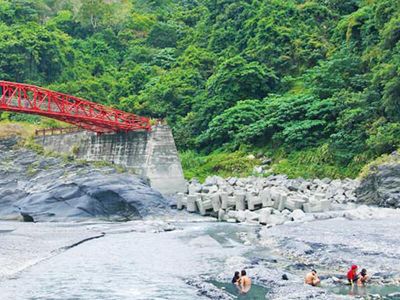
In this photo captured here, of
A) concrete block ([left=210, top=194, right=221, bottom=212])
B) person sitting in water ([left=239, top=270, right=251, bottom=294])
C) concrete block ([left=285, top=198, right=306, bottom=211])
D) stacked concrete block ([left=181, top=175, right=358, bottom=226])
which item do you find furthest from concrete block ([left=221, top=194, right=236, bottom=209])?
person sitting in water ([left=239, top=270, right=251, bottom=294])

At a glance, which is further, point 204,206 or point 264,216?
point 204,206

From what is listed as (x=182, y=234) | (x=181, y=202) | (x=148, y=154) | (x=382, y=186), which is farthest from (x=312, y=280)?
(x=148, y=154)

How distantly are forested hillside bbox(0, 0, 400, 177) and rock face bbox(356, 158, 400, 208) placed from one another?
4.78 m

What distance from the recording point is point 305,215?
118 feet

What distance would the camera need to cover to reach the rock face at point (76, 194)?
142ft

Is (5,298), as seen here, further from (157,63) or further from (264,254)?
(157,63)

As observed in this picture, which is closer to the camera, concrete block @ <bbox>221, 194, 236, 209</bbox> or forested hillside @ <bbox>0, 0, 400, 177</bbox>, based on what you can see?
concrete block @ <bbox>221, 194, 236, 209</bbox>

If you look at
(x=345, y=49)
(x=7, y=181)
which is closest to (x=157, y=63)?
(x=345, y=49)

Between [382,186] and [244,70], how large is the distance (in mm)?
28757

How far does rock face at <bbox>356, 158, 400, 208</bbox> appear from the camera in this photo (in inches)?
1503

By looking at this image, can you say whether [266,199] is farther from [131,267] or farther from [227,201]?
[131,267]

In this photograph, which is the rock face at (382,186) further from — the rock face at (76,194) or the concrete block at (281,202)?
the rock face at (76,194)

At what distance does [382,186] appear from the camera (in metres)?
39.0

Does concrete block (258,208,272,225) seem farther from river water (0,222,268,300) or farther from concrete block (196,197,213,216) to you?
concrete block (196,197,213,216)
